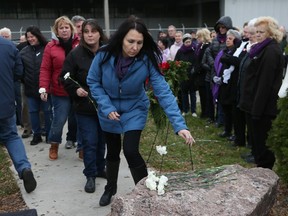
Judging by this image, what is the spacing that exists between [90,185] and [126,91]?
1.43 meters

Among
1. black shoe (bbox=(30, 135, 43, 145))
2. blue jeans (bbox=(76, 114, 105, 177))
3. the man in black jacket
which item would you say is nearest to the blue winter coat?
blue jeans (bbox=(76, 114, 105, 177))

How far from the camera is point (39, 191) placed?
4660 millimetres

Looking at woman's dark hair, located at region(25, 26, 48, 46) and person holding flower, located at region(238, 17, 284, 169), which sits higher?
woman's dark hair, located at region(25, 26, 48, 46)

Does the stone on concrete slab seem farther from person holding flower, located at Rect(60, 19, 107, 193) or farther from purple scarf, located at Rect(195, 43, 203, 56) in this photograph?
purple scarf, located at Rect(195, 43, 203, 56)

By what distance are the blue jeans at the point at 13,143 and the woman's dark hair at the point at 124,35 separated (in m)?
1.56

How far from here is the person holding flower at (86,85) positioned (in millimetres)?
4426

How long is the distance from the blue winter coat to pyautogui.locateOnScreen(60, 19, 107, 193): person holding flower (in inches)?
26.5

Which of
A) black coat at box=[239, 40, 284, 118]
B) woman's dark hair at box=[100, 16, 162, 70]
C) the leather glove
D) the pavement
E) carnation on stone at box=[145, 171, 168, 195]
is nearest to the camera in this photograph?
carnation on stone at box=[145, 171, 168, 195]

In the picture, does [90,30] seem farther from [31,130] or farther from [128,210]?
[31,130]

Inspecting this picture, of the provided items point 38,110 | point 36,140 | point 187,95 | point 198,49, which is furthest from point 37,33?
point 187,95

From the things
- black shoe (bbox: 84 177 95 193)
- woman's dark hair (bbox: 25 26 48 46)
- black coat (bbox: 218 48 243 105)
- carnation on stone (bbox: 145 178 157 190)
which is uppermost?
woman's dark hair (bbox: 25 26 48 46)

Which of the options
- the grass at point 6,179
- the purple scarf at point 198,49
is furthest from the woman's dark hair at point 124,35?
the purple scarf at point 198,49

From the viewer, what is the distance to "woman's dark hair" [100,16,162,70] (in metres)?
3.51

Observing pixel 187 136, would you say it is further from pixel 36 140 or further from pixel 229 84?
pixel 36 140
